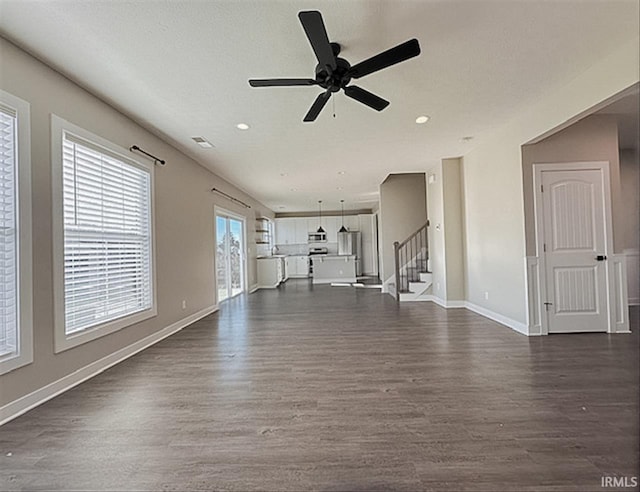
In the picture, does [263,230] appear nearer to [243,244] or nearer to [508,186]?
[243,244]

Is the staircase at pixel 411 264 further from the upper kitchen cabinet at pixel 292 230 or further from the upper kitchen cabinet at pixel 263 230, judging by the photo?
the upper kitchen cabinet at pixel 292 230

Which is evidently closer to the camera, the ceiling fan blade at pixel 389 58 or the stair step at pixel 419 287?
the ceiling fan blade at pixel 389 58

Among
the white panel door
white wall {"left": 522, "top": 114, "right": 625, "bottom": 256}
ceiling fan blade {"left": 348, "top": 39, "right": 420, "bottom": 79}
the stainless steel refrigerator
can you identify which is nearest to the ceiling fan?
ceiling fan blade {"left": 348, "top": 39, "right": 420, "bottom": 79}

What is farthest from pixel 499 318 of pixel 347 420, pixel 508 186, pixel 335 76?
pixel 335 76

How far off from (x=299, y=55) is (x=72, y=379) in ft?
10.7

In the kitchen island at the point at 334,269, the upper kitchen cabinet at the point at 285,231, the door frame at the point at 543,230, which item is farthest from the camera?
the upper kitchen cabinet at the point at 285,231

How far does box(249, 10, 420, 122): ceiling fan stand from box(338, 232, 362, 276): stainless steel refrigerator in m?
9.94

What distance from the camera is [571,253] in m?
4.18

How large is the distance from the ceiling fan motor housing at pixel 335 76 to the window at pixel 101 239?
222 centimetres

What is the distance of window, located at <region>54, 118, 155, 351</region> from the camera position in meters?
2.98

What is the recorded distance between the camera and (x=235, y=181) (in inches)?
295

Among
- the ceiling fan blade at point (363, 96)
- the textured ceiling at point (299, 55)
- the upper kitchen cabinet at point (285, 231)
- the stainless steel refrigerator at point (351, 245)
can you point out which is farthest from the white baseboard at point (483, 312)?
the upper kitchen cabinet at point (285, 231)

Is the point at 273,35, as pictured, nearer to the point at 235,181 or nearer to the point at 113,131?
the point at 113,131

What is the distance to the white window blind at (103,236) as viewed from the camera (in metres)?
3.04
